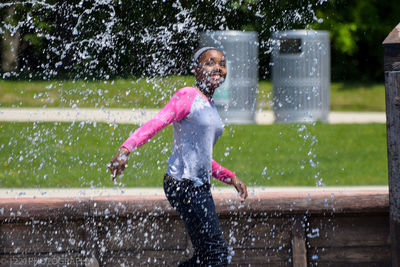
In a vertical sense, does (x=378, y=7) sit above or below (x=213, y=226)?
below

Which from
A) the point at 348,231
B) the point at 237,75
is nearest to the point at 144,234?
the point at 348,231

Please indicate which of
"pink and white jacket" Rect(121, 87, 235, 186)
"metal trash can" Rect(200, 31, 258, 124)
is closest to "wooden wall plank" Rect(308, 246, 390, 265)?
"pink and white jacket" Rect(121, 87, 235, 186)

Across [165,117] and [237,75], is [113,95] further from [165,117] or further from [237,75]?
[165,117]

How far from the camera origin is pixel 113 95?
57.3 ft

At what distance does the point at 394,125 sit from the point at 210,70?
1.20 metres

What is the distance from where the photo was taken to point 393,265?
409 centimetres

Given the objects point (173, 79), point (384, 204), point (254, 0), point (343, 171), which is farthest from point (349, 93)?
point (384, 204)

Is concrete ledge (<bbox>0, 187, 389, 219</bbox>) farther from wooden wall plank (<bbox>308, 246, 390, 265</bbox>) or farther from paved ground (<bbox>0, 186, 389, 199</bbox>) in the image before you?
paved ground (<bbox>0, 186, 389, 199</bbox>)

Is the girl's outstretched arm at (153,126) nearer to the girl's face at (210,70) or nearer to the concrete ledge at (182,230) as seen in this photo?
the girl's face at (210,70)

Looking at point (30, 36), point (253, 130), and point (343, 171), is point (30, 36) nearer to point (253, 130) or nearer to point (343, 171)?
point (253, 130)

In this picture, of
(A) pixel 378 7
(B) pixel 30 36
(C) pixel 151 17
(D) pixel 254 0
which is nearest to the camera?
(D) pixel 254 0

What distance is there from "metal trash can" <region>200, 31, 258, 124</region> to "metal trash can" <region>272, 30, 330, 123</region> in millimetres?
629

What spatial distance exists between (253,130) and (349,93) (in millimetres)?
9153

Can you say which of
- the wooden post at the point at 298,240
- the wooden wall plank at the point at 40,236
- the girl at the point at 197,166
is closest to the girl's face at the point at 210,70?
the girl at the point at 197,166
